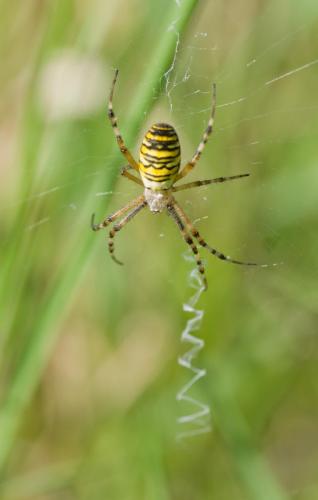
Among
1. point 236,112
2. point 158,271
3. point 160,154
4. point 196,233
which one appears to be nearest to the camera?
point 160,154

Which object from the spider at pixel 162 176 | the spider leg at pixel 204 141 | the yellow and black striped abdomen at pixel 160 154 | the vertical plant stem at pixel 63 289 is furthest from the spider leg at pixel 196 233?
the vertical plant stem at pixel 63 289

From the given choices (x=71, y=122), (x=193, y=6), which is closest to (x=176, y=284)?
(x=71, y=122)

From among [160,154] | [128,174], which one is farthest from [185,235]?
[160,154]

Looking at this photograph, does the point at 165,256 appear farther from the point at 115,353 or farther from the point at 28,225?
the point at 28,225

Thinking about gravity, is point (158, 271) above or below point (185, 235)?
below

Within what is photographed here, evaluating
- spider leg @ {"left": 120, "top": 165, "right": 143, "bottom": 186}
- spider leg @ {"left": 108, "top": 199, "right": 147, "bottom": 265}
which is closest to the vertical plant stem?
spider leg @ {"left": 120, "top": 165, "right": 143, "bottom": 186}

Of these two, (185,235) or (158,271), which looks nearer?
(185,235)

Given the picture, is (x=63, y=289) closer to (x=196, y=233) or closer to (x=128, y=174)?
(x=128, y=174)
